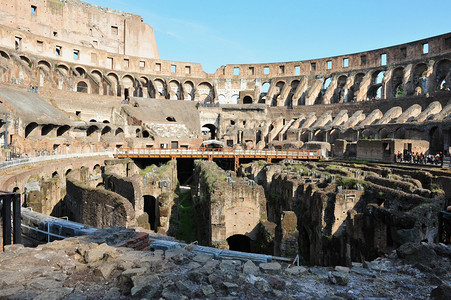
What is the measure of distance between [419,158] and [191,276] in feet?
75.9

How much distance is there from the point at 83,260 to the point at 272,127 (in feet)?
138

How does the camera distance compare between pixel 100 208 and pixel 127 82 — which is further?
pixel 127 82

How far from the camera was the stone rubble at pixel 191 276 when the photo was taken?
4.05 meters

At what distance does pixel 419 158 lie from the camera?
22.6 m

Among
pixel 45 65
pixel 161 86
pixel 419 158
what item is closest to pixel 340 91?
pixel 419 158

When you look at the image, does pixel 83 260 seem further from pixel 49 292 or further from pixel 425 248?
pixel 425 248

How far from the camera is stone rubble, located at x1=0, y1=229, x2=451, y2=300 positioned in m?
4.05

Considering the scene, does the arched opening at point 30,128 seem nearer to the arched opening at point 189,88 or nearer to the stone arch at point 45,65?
Result: the stone arch at point 45,65

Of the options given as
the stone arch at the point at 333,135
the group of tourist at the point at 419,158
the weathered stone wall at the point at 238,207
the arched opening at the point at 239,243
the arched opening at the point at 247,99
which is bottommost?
the arched opening at the point at 239,243

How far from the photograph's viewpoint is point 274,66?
5753 cm

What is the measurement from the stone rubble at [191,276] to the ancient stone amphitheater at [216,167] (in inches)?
1.1

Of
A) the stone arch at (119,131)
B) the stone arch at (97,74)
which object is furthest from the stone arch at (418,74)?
the stone arch at (97,74)

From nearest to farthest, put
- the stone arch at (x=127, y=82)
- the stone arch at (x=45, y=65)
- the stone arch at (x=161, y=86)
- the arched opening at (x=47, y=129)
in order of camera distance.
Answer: the arched opening at (x=47, y=129) < the stone arch at (x=45, y=65) < the stone arch at (x=127, y=82) < the stone arch at (x=161, y=86)

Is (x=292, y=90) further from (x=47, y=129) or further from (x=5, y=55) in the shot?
(x=5, y=55)
